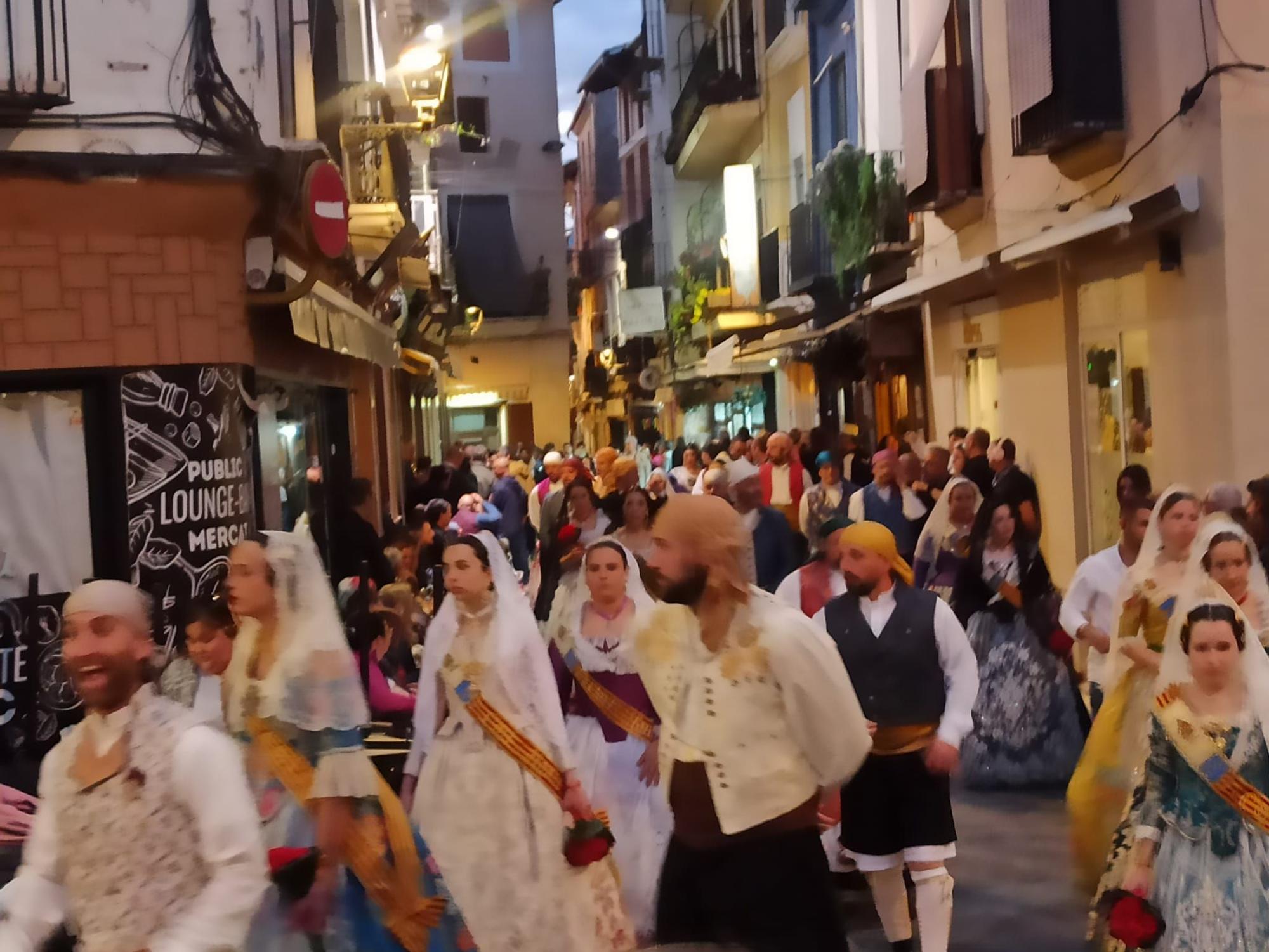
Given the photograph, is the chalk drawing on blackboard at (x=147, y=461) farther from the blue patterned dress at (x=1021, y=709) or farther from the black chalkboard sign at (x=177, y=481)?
the blue patterned dress at (x=1021, y=709)

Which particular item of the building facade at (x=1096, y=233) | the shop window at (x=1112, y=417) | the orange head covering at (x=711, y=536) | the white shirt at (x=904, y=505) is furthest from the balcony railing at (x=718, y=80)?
the orange head covering at (x=711, y=536)

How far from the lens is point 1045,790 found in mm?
8344

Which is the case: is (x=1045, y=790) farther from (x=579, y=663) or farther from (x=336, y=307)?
(x=336, y=307)

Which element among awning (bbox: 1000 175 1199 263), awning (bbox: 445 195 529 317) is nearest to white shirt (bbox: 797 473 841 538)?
awning (bbox: 1000 175 1199 263)

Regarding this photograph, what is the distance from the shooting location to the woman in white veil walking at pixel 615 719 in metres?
6.29

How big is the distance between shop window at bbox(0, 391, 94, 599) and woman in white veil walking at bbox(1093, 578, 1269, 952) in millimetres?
6433

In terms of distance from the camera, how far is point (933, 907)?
5.55 meters

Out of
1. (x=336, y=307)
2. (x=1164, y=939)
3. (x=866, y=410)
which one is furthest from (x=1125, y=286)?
(x=866, y=410)

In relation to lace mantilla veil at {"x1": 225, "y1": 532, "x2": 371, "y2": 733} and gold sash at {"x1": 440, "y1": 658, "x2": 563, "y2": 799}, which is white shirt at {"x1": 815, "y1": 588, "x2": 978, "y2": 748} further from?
lace mantilla veil at {"x1": 225, "y1": 532, "x2": 371, "y2": 733}

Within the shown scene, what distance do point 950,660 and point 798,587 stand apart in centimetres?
142

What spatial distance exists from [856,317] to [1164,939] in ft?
47.6

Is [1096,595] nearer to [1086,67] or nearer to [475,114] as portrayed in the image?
[1086,67]

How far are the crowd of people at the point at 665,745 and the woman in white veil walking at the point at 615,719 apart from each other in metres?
0.01

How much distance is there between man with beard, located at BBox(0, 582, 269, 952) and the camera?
3373 millimetres
